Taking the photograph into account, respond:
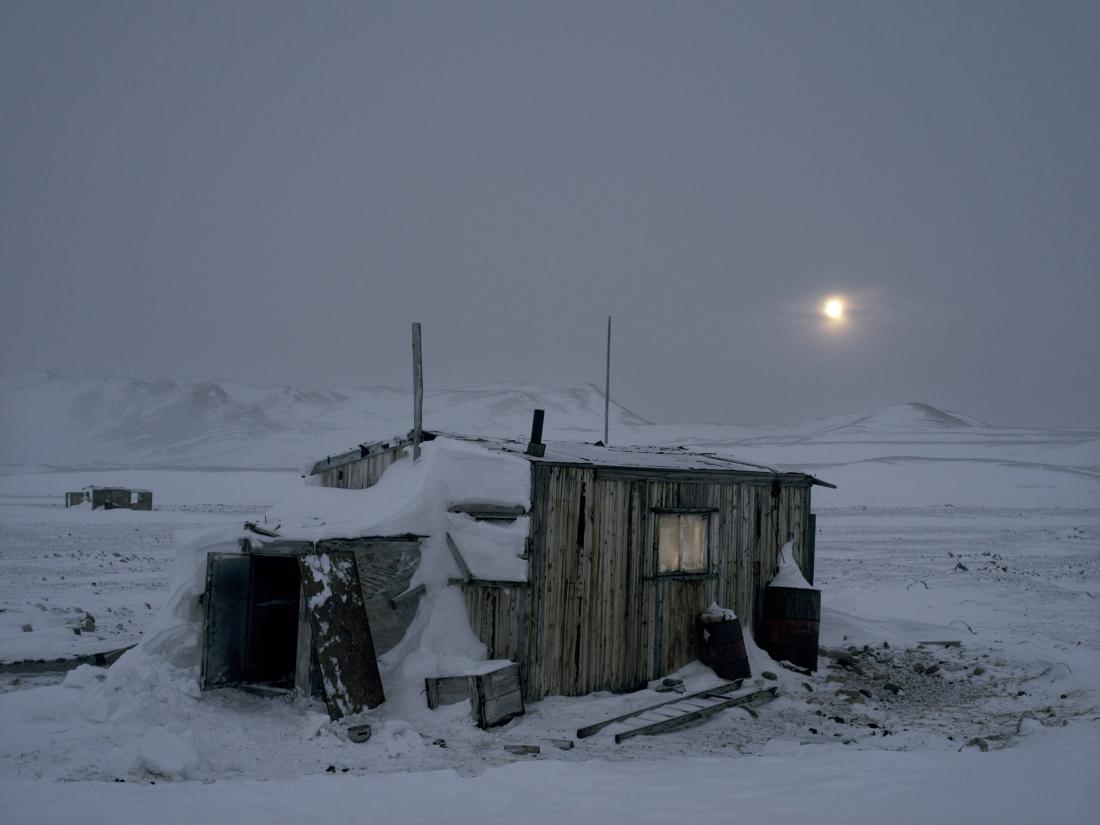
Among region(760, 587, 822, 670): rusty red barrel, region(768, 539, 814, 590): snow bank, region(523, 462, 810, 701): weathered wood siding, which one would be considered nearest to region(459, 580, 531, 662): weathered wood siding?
region(523, 462, 810, 701): weathered wood siding

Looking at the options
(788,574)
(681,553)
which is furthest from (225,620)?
(788,574)

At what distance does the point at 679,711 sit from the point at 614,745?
140 cm

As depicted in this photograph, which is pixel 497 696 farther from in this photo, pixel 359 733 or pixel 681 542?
pixel 681 542

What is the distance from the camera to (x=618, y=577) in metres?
12.0

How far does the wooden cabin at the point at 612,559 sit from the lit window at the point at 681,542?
0.02 meters

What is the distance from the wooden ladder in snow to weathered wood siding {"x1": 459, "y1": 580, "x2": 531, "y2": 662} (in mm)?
1629

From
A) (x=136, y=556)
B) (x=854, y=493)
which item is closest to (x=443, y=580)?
(x=136, y=556)

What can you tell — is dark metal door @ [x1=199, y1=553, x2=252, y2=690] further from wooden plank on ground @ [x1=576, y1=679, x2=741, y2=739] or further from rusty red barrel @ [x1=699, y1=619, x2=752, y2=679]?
rusty red barrel @ [x1=699, y1=619, x2=752, y2=679]

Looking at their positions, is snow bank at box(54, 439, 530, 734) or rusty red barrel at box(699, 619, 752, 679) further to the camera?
rusty red barrel at box(699, 619, 752, 679)

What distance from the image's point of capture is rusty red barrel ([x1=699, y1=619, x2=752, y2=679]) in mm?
12461

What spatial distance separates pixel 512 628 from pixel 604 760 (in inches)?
104

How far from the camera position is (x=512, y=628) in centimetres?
1091

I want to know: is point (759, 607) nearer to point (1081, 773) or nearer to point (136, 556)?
point (1081, 773)

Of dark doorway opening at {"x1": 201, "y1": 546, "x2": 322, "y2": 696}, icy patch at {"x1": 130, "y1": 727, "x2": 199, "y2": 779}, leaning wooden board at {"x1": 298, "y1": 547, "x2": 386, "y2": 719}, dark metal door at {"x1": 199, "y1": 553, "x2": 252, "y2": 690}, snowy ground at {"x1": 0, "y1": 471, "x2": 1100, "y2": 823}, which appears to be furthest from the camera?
dark metal door at {"x1": 199, "y1": 553, "x2": 252, "y2": 690}
